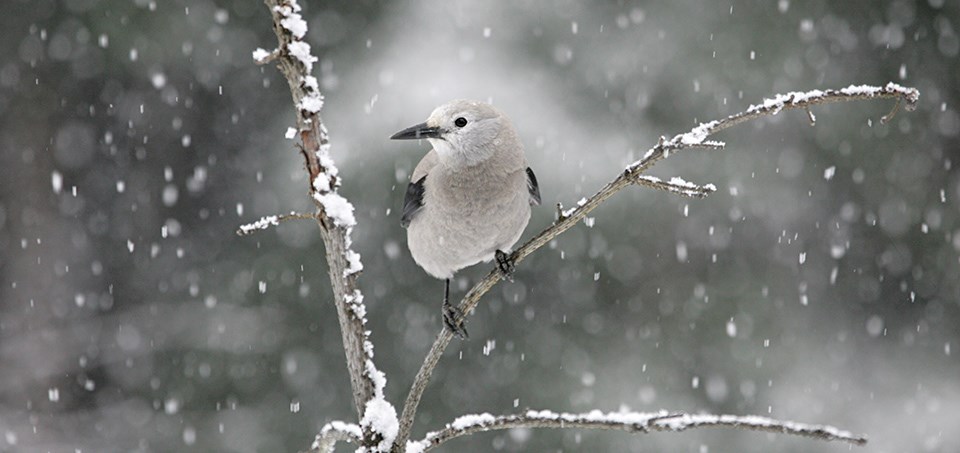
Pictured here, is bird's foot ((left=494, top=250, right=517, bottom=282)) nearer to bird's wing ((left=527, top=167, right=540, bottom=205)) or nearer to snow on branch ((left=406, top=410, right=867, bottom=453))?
bird's wing ((left=527, top=167, right=540, bottom=205))

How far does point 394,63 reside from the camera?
7207mm

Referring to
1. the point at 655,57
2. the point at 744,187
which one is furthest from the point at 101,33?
the point at 744,187

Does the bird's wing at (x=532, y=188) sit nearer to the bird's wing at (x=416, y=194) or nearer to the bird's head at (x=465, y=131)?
the bird's head at (x=465, y=131)

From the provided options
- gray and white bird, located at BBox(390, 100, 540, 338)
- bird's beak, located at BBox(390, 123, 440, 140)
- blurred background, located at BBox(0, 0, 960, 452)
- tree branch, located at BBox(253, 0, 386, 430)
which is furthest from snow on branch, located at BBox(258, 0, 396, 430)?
blurred background, located at BBox(0, 0, 960, 452)

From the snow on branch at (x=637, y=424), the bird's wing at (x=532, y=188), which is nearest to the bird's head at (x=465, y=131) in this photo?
the bird's wing at (x=532, y=188)

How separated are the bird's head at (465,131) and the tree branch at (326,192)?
1280 mm

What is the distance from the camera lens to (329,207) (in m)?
1.72

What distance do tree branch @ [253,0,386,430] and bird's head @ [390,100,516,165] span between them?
1280 mm

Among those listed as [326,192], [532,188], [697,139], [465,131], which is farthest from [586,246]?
[326,192]

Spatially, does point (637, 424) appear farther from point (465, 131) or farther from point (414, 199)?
point (414, 199)

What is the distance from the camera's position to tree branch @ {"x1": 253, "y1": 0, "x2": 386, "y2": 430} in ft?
5.47

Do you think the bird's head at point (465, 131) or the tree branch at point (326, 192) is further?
the bird's head at point (465, 131)

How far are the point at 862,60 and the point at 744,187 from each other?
4.87ft

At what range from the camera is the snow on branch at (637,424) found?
1.51m
